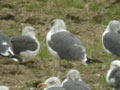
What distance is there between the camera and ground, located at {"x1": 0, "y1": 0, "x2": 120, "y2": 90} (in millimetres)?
11664

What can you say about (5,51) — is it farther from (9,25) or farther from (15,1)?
(15,1)

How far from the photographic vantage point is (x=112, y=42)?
41.1ft

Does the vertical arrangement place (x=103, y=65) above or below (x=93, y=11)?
below

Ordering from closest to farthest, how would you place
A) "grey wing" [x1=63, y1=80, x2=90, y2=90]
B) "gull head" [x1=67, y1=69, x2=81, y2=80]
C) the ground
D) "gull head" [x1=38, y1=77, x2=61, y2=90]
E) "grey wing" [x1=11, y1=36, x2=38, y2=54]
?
"grey wing" [x1=63, y1=80, x2=90, y2=90] < "gull head" [x1=38, y1=77, x2=61, y2=90] < "gull head" [x1=67, y1=69, x2=81, y2=80] < the ground < "grey wing" [x1=11, y1=36, x2=38, y2=54]

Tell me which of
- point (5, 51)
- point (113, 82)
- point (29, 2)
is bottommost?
point (113, 82)

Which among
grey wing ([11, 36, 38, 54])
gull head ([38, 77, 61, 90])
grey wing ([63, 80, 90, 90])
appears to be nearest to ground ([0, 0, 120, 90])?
grey wing ([11, 36, 38, 54])

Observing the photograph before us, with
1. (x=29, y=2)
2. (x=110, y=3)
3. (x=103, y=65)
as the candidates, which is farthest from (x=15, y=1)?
(x=103, y=65)

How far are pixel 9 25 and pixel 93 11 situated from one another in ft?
8.64

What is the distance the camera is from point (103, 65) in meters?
12.6

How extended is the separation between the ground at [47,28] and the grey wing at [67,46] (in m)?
0.46

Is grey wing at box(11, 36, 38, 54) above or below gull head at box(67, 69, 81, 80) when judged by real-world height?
above

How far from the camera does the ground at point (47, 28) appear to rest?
11.7 m

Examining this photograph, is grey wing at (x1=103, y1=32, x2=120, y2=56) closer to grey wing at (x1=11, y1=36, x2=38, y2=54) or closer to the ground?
the ground

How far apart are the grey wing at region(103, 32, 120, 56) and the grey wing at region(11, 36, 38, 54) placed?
5.40ft
